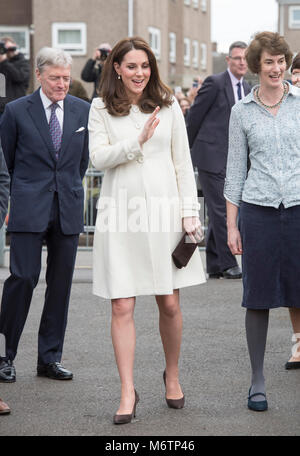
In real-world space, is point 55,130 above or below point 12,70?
below

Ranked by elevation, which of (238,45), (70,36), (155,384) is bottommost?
(155,384)

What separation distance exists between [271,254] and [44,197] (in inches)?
60.9

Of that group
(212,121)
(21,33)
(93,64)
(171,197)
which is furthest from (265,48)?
(21,33)

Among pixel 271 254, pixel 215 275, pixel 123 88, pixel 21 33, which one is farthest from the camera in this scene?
pixel 21 33

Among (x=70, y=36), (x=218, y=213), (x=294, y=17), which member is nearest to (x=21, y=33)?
(x=70, y=36)

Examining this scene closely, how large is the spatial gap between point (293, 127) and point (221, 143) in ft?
16.5

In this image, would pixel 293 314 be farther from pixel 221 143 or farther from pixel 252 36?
pixel 221 143

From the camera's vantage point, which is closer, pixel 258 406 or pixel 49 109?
pixel 258 406

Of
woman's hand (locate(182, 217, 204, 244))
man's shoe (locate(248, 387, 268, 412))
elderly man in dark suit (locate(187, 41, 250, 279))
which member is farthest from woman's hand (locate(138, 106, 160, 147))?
elderly man in dark suit (locate(187, 41, 250, 279))

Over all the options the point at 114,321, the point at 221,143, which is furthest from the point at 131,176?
the point at 221,143

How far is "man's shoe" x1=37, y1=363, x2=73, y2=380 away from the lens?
21.5ft

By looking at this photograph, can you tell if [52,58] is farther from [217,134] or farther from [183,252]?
[217,134]

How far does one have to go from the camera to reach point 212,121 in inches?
423

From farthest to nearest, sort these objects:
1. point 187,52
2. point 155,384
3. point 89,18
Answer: point 187,52 → point 89,18 → point 155,384
